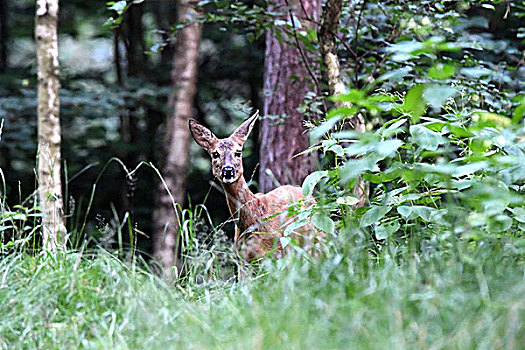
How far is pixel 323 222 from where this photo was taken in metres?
3.67

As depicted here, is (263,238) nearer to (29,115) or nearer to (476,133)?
(476,133)

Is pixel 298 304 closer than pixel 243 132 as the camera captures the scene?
Yes

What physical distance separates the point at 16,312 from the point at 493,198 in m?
2.08

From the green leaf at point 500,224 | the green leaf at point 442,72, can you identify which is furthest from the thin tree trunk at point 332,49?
the green leaf at point 442,72

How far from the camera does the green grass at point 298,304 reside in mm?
2412

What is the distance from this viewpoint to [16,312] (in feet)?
10.6

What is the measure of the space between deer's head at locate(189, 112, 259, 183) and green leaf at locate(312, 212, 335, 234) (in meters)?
1.75

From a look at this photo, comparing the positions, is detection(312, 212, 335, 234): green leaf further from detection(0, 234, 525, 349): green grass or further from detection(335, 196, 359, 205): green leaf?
detection(0, 234, 525, 349): green grass

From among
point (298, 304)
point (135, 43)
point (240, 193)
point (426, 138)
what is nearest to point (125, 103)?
point (135, 43)

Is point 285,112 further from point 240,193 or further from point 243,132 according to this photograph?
point 240,193

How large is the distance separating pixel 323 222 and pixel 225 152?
196 centimetres

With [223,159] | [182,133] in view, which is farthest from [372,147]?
[182,133]

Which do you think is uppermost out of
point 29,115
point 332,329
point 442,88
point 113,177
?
point 442,88

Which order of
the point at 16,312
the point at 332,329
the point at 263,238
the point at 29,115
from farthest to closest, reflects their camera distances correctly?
the point at 29,115, the point at 263,238, the point at 16,312, the point at 332,329
